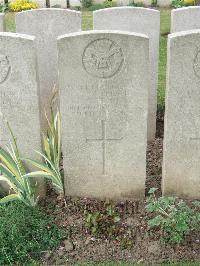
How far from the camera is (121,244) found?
4.30 m

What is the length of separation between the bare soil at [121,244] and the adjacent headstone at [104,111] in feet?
0.83

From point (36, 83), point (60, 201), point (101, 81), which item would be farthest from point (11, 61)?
point (60, 201)

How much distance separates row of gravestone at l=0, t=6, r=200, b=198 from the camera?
4152 mm

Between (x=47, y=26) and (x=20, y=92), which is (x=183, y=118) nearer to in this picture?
(x=20, y=92)

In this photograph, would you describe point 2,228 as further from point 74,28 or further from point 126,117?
point 74,28

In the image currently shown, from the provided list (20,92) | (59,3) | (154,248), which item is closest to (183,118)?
(154,248)

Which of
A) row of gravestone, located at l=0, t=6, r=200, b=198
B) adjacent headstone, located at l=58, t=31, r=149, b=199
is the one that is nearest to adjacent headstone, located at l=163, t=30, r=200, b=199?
row of gravestone, located at l=0, t=6, r=200, b=198

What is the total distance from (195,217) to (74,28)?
2.61 metres

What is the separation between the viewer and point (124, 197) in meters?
4.87

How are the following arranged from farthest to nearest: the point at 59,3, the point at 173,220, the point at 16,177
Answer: the point at 59,3 → the point at 16,177 → the point at 173,220

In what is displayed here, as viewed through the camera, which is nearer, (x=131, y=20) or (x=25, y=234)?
(x=25, y=234)

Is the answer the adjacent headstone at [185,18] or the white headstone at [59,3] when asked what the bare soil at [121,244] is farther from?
the white headstone at [59,3]

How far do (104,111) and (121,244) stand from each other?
47.2 inches

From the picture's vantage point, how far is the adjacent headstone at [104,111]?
163 inches
